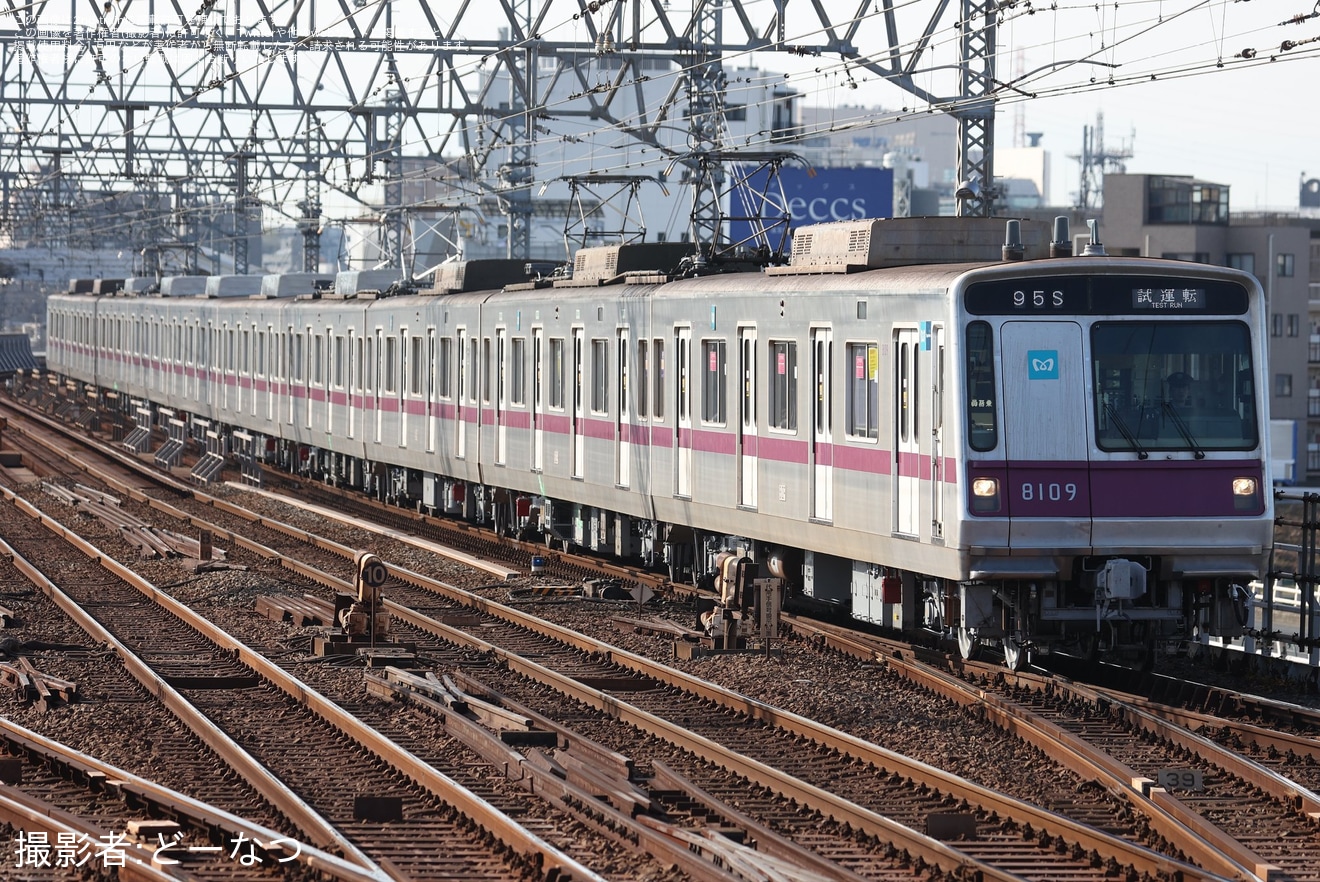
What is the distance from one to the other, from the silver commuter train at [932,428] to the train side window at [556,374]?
4 cm

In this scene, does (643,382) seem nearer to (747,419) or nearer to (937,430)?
(747,419)

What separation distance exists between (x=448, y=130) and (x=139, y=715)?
20.9 m

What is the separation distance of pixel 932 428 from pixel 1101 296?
1.28m

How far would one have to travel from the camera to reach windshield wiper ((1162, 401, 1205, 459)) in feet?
40.7

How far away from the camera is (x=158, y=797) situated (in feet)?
29.6

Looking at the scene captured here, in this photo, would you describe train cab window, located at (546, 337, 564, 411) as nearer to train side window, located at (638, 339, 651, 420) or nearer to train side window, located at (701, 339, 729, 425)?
train side window, located at (638, 339, 651, 420)

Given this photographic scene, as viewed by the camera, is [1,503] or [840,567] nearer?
[840,567]

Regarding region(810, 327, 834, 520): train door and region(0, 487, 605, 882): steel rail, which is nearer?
region(0, 487, 605, 882): steel rail

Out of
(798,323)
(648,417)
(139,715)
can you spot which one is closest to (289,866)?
(139,715)

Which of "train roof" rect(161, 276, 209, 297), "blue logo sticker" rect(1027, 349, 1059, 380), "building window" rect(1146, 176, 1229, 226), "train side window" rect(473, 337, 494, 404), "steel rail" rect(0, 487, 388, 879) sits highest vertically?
"building window" rect(1146, 176, 1229, 226)

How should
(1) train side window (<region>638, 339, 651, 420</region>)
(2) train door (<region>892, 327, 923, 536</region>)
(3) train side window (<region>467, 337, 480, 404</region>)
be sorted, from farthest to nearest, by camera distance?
(3) train side window (<region>467, 337, 480, 404</region>), (1) train side window (<region>638, 339, 651, 420</region>), (2) train door (<region>892, 327, 923, 536</region>)

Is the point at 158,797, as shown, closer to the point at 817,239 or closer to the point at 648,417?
the point at 817,239

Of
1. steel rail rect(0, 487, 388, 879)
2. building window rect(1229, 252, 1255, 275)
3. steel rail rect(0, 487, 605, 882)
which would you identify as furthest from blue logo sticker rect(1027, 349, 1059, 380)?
building window rect(1229, 252, 1255, 275)

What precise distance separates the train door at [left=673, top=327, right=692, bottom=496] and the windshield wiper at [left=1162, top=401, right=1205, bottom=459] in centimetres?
523
